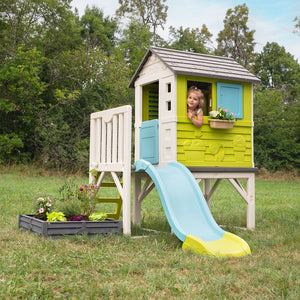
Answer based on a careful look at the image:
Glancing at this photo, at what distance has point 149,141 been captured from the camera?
7.51 meters

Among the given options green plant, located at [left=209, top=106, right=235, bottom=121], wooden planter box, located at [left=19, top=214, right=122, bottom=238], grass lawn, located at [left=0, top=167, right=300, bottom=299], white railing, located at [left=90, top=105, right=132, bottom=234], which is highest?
green plant, located at [left=209, top=106, right=235, bottom=121]

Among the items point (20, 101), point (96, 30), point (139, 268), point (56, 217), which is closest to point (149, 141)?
point (56, 217)

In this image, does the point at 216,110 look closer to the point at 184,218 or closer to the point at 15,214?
the point at 184,218

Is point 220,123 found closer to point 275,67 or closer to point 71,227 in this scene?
point 71,227

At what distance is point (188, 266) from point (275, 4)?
17.8 m

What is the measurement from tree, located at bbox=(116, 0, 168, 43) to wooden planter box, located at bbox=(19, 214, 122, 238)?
899 inches

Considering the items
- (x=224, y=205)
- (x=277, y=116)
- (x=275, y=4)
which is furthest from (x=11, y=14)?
(x=277, y=116)

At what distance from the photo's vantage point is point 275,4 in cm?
1938

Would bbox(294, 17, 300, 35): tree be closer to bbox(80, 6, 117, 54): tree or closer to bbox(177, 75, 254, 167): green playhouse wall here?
bbox(80, 6, 117, 54): tree

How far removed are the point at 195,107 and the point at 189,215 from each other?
2075mm

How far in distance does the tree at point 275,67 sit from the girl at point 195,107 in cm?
2785

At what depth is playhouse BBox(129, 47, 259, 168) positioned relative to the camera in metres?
6.89

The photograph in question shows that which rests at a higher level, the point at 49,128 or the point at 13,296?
the point at 49,128

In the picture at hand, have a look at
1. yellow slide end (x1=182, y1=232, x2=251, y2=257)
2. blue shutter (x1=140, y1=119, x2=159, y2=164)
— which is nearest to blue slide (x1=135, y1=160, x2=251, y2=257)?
yellow slide end (x1=182, y1=232, x2=251, y2=257)
